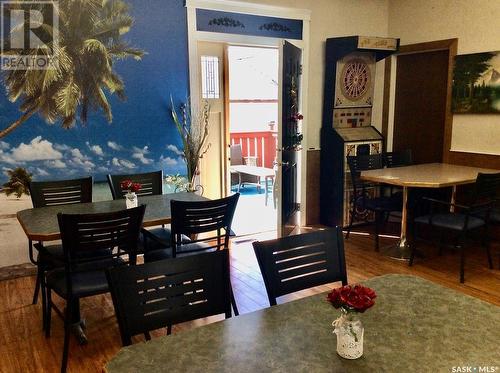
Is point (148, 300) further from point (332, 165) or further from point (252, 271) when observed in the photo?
point (332, 165)

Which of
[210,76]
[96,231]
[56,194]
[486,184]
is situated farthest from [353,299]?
[210,76]

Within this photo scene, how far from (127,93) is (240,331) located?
3.10 metres

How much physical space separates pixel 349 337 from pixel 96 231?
1630 mm

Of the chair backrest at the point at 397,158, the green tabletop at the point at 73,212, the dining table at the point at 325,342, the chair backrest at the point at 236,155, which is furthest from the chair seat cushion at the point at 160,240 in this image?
the chair backrest at the point at 236,155

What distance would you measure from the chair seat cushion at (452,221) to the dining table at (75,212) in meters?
2.00

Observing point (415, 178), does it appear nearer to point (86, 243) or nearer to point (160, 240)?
point (160, 240)

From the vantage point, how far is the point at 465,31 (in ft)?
15.4

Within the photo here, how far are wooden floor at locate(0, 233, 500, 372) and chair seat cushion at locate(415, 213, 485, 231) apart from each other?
44 cm

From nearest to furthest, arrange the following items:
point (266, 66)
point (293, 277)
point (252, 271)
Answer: point (293, 277), point (252, 271), point (266, 66)

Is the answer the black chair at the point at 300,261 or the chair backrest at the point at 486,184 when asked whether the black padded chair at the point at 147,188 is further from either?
the chair backrest at the point at 486,184

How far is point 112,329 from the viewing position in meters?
2.91

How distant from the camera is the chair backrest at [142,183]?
3.57m

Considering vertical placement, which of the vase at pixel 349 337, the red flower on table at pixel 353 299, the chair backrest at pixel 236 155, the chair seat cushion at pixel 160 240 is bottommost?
the chair seat cushion at pixel 160 240

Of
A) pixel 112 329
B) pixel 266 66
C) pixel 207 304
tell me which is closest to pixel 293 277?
pixel 207 304
